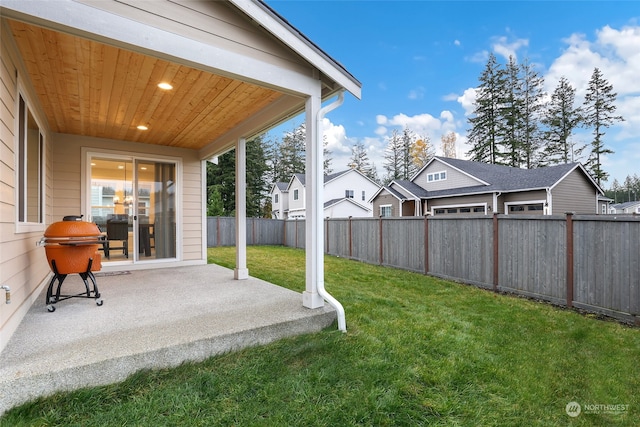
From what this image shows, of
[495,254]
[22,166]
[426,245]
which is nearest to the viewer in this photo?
[22,166]

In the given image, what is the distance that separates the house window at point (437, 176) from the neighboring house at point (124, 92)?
45.0ft

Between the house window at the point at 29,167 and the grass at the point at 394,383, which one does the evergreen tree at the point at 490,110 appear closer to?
the grass at the point at 394,383

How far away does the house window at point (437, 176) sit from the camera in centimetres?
1624

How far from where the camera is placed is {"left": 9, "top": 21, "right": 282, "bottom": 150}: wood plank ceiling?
2588mm

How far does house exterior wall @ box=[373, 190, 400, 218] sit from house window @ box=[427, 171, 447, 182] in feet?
7.38

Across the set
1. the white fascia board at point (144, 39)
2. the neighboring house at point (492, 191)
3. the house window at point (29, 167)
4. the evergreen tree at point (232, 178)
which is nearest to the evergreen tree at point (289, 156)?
the evergreen tree at point (232, 178)

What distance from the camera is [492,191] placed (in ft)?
43.1

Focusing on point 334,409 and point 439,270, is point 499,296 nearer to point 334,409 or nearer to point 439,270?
point 439,270

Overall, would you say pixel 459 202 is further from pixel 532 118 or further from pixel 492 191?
pixel 532 118

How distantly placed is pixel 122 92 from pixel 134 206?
2.74m

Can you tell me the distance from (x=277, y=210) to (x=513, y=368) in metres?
22.6

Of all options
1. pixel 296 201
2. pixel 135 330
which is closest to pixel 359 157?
pixel 296 201

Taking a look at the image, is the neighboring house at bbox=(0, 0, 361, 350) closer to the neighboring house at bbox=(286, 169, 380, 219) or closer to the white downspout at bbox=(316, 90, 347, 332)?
the white downspout at bbox=(316, 90, 347, 332)

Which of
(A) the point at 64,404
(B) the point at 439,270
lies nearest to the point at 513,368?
(A) the point at 64,404
